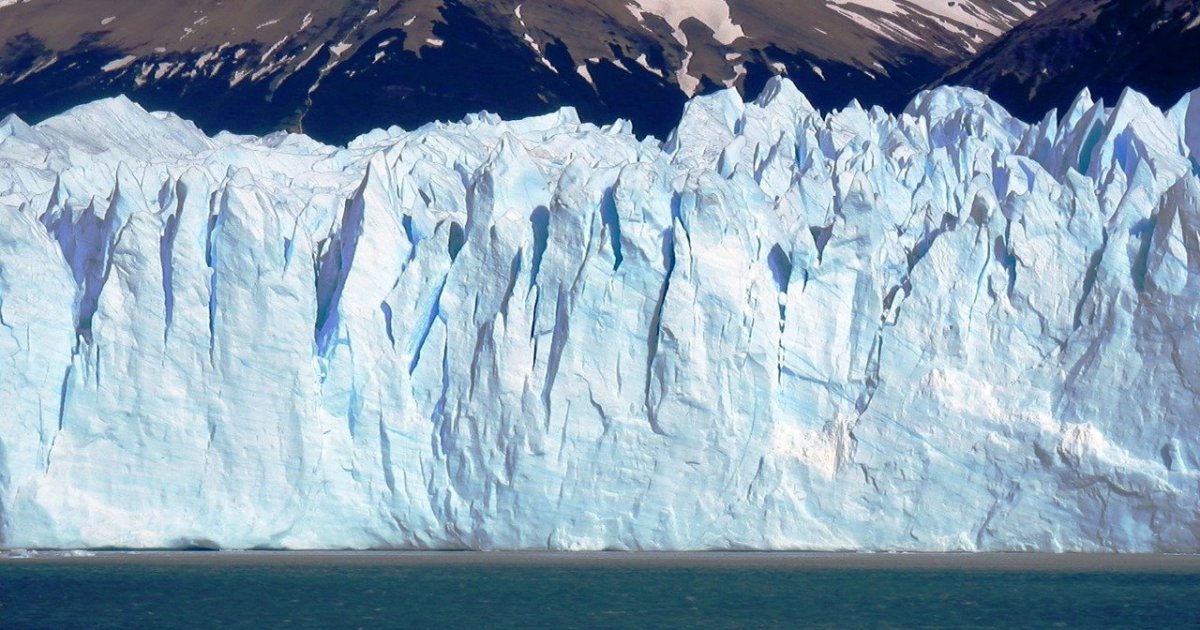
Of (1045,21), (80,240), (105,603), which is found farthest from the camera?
(1045,21)

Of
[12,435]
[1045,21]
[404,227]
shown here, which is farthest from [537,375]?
[1045,21]

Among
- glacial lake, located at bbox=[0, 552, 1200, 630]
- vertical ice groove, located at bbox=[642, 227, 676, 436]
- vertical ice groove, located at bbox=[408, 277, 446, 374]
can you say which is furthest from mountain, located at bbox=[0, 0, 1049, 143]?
glacial lake, located at bbox=[0, 552, 1200, 630]

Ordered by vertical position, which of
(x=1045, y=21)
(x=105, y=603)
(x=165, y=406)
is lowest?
(x=105, y=603)

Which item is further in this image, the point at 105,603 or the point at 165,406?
the point at 165,406

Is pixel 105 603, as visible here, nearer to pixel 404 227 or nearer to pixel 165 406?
pixel 165 406

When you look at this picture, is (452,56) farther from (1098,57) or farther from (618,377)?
(618,377)

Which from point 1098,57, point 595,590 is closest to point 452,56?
point 1098,57

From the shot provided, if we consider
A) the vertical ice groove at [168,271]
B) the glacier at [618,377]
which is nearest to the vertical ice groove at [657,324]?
the glacier at [618,377]

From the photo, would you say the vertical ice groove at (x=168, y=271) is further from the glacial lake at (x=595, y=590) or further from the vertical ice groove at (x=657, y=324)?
the vertical ice groove at (x=657, y=324)
